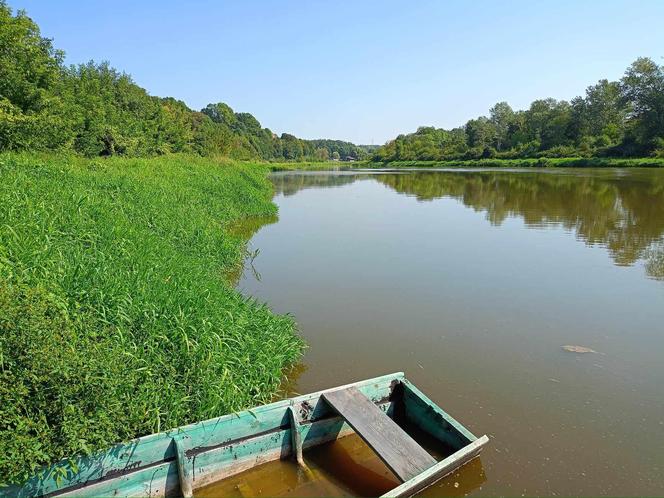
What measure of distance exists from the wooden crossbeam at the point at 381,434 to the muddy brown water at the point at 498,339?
0.30 meters

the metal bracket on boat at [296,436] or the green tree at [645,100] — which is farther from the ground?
the green tree at [645,100]

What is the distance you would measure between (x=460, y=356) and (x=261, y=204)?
47.4 ft

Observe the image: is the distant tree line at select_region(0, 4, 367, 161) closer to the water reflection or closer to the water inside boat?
the water inside boat

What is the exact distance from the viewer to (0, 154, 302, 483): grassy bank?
3180 millimetres

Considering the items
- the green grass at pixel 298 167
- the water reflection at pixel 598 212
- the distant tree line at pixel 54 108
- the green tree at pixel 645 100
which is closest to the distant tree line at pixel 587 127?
the green tree at pixel 645 100

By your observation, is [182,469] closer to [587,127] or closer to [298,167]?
[587,127]

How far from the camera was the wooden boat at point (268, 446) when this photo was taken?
129 inches

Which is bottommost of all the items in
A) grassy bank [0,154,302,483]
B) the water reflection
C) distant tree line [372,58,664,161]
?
the water reflection

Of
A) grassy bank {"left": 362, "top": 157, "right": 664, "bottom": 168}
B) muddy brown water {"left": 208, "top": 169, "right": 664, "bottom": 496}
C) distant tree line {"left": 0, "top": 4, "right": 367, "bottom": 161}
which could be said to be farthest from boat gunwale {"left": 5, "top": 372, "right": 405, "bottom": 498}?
grassy bank {"left": 362, "top": 157, "right": 664, "bottom": 168}

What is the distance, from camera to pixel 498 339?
663 centimetres

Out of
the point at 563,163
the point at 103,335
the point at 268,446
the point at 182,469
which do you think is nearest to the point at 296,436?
the point at 268,446

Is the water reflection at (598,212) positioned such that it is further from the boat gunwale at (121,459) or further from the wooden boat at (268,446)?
the boat gunwale at (121,459)

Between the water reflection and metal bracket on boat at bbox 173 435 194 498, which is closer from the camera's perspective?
metal bracket on boat at bbox 173 435 194 498

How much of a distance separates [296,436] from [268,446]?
26 cm
